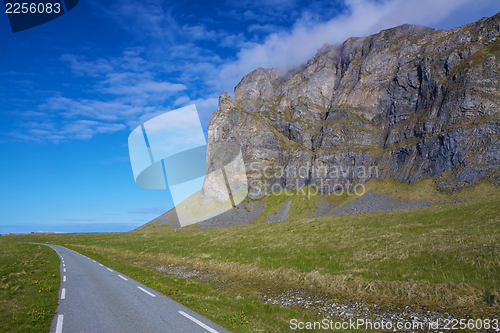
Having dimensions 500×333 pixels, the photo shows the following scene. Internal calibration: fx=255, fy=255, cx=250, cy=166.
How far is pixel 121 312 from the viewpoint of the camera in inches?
501

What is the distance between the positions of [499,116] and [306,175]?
94.2m

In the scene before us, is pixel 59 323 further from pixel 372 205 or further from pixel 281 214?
pixel 281 214

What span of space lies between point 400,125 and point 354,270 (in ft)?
510

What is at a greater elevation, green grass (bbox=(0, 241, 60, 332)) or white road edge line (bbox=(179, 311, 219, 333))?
green grass (bbox=(0, 241, 60, 332))

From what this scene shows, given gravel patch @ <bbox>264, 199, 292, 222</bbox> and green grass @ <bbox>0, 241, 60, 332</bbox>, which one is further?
gravel patch @ <bbox>264, 199, 292, 222</bbox>

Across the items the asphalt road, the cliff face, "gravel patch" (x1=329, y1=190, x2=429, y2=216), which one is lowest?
"gravel patch" (x1=329, y1=190, x2=429, y2=216)

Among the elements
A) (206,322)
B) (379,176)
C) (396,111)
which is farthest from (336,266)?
(396,111)

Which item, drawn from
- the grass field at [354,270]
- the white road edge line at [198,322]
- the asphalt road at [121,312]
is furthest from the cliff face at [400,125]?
the white road edge line at [198,322]

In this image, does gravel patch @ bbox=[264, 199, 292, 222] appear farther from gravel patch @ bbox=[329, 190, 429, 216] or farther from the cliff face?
gravel patch @ bbox=[329, 190, 429, 216]

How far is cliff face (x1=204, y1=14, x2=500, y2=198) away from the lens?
112 m

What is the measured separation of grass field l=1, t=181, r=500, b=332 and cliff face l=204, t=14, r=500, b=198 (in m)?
95.4

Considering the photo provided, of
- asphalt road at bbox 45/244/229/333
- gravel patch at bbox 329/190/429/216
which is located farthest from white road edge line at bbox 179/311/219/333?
gravel patch at bbox 329/190/429/216

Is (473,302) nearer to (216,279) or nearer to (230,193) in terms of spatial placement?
(216,279)

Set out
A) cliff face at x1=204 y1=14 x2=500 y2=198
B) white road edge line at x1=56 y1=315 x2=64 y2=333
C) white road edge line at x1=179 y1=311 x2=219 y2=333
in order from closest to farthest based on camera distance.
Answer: white road edge line at x1=56 y1=315 x2=64 y2=333
white road edge line at x1=179 y1=311 x2=219 y2=333
cliff face at x1=204 y1=14 x2=500 y2=198
